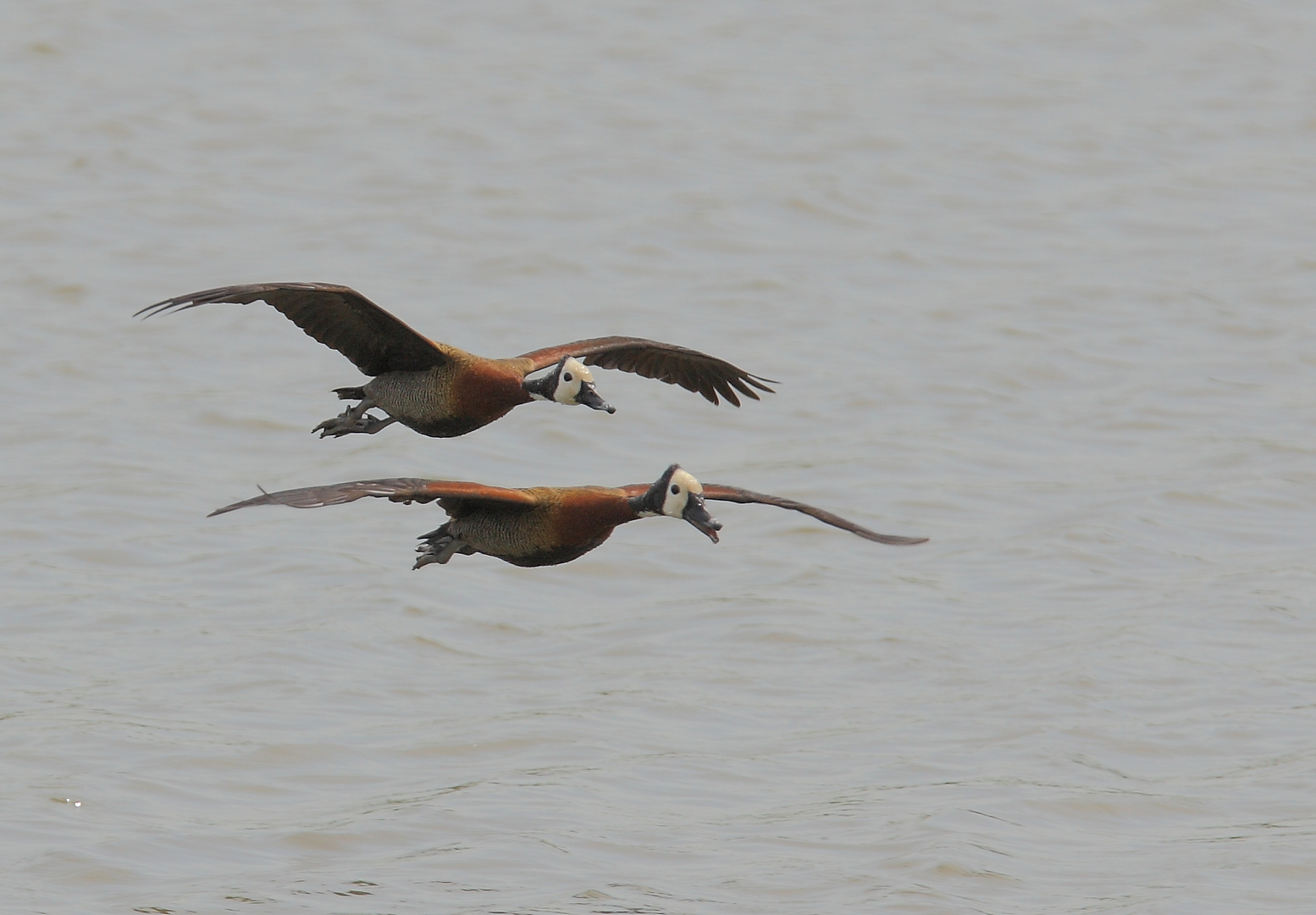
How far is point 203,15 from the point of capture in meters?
34.9

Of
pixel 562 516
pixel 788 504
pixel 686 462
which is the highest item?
pixel 788 504

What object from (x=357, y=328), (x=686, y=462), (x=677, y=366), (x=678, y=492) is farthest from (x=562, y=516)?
(x=686, y=462)

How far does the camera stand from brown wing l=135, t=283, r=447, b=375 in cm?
1204

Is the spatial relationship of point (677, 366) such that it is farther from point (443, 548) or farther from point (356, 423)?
point (443, 548)

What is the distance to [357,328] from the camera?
Result: 1267cm

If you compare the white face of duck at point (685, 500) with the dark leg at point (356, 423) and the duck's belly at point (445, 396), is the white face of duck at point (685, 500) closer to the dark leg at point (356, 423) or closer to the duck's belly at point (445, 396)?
the duck's belly at point (445, 396)

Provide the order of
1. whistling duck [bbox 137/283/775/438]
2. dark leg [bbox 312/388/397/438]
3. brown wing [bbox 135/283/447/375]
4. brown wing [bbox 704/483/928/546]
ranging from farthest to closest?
dark leg [bbox 312/388/397/438]
whistling duck [bbox 137/283/775/438]
brown wing [bbox 704/483/928/546]
brown wing [bbox 135/283/447/375]

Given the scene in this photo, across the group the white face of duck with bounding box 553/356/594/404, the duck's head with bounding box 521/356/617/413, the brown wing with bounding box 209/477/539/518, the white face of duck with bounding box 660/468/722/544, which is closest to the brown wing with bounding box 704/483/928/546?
the white face of duck with bounding box 660/468/722/544

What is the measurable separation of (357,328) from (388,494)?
214 cm

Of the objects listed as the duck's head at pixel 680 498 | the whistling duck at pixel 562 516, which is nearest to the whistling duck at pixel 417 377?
the whistling duck at pixel 562 516

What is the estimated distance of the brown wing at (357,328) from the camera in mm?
12039

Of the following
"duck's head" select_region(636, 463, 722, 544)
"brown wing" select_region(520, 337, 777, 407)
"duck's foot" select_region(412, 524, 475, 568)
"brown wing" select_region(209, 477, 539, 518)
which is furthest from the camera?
"brown wing" select_region(520, 337, 777, 407)

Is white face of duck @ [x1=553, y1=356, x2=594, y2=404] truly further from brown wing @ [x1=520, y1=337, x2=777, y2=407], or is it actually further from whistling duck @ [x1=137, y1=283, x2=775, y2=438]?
brown wing @ [x1=520, y1=337, x2=777, y2=407]

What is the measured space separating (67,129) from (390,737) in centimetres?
1601
